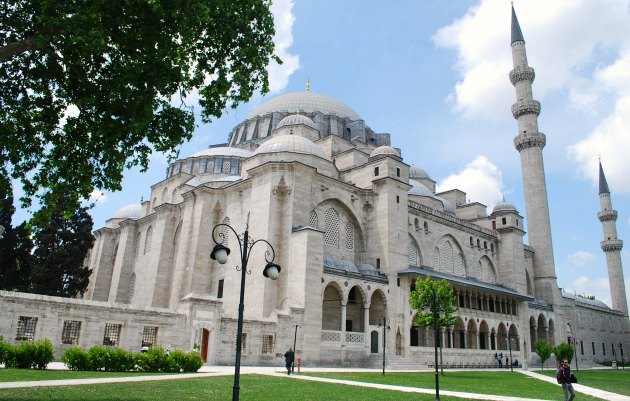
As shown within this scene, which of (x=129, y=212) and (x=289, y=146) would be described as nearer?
(x=289, y=146)

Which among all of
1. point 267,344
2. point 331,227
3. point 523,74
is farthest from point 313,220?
point 523,74

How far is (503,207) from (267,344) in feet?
98.1

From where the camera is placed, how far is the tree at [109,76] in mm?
9781

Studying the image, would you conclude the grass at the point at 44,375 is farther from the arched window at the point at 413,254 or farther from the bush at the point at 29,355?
the arched window at the point at 413,254

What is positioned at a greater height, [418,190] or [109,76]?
[418,190]

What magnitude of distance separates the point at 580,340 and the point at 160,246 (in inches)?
1671

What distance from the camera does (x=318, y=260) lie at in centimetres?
2542

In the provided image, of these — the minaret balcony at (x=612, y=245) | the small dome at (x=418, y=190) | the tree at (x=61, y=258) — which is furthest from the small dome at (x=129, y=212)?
the minaret balcony at (x=612, y=245)

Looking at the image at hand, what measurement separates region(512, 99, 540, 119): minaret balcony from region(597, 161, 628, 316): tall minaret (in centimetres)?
2226

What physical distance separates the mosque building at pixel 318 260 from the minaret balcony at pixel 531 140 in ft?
0.64

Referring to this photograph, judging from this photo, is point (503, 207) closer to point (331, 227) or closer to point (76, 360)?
point (331, 227)

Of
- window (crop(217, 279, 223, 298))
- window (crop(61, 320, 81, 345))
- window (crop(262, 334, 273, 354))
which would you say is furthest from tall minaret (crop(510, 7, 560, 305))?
window (crop(61, 320, 81, 345))

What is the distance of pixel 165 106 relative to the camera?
11398mm

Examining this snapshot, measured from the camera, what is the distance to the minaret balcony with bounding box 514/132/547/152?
43625 mm
